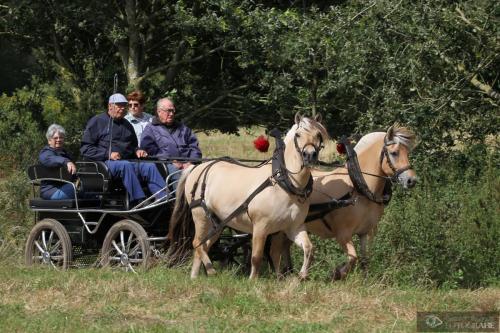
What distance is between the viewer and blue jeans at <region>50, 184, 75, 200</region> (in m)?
10.5

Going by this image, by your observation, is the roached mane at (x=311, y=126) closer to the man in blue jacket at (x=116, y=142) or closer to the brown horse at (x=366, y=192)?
the brown horse at (x=366, y=192)

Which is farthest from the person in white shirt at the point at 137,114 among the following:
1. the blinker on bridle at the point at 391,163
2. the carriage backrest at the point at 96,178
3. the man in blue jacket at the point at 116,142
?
the blinker on bridle at the point at 391,163

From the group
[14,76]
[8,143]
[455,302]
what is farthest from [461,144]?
[14,76]

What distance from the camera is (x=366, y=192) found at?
923cm

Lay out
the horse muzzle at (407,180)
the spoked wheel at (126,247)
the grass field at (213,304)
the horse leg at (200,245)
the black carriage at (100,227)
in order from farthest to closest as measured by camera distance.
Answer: the black carriage at (100,227)
the spoked wheel at (126,247)
the horse leg at (200,245)
the horse muzzle at (407,180)
the grass field at (213,304)

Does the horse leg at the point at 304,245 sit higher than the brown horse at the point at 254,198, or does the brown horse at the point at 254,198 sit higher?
the brown horse at the point at 254,198

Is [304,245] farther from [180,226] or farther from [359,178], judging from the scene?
[180,226]

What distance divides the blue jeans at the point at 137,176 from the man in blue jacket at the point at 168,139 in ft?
0.74

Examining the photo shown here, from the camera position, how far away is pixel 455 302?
7.55 metres

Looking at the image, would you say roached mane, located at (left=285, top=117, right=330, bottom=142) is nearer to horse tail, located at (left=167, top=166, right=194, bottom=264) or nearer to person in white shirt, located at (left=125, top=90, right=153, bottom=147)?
horse tail, located at (left=167, top=166, right=194, bottom=264)

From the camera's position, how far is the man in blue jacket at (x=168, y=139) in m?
10.4

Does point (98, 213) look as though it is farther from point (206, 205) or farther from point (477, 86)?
point (477, 86)

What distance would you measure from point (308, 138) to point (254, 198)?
0.78 m

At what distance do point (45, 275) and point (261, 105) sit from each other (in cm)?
751
